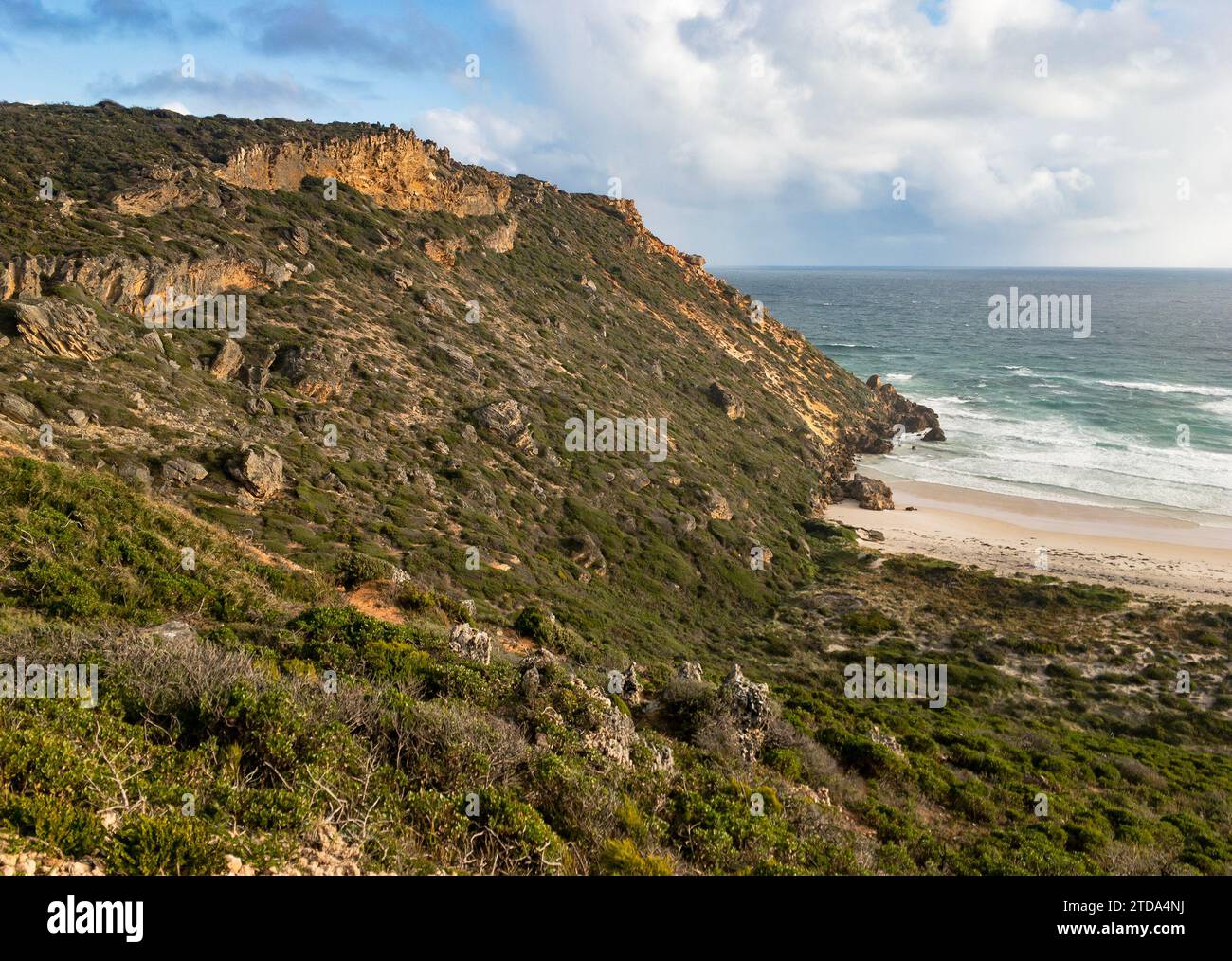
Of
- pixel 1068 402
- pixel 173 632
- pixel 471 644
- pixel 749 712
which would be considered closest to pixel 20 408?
pixel 173 632

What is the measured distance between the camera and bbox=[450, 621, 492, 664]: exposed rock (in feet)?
38.0

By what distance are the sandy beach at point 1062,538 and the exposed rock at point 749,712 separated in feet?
93.1

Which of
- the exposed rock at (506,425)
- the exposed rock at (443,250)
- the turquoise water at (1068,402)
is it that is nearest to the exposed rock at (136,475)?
the exposed rock at (506,425)

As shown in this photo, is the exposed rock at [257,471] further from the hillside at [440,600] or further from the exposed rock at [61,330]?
the exposed rock at [61,330]

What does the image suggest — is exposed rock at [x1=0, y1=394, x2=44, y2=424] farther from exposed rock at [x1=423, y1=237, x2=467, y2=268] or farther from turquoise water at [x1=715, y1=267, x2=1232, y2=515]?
turquoise water at [x1=715, y1=267, x2=1232, y2=515]

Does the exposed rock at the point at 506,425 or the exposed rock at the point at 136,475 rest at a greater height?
the exposed rock at the point at 506,425

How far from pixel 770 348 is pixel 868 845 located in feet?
213

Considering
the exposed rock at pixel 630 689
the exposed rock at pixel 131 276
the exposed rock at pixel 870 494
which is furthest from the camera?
the exposed rock at pixel 870 494

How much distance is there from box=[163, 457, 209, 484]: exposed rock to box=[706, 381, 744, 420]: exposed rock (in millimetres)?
38550

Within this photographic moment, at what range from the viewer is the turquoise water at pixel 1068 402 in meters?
51.0

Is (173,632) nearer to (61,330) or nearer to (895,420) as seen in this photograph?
(61,330)

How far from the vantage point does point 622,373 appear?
48.5 m
